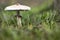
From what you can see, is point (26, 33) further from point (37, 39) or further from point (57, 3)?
point (57, 3)

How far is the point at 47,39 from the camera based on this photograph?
2.09m

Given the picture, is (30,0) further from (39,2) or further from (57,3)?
(57,3)

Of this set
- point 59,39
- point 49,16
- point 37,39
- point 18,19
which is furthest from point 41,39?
point 49,16

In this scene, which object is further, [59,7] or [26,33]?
[59,7]

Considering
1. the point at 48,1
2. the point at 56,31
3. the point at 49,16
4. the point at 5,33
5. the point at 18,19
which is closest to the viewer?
the point at 5,33

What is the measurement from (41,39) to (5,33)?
11.7 inches

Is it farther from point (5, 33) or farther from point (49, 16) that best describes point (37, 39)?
point (49, 16)

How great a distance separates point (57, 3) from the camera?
735cm

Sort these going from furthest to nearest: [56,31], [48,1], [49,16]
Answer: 1. [48,1]
2. [49,16]
3. [56,31]

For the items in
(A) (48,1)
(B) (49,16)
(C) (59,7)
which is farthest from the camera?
(A) (48,1)

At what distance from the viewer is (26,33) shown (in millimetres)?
2107

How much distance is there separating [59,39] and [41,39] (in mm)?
184

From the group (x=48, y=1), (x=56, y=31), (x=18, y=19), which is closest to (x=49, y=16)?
(x=18, y=19)

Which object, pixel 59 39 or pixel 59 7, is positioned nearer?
pixel 59 39
